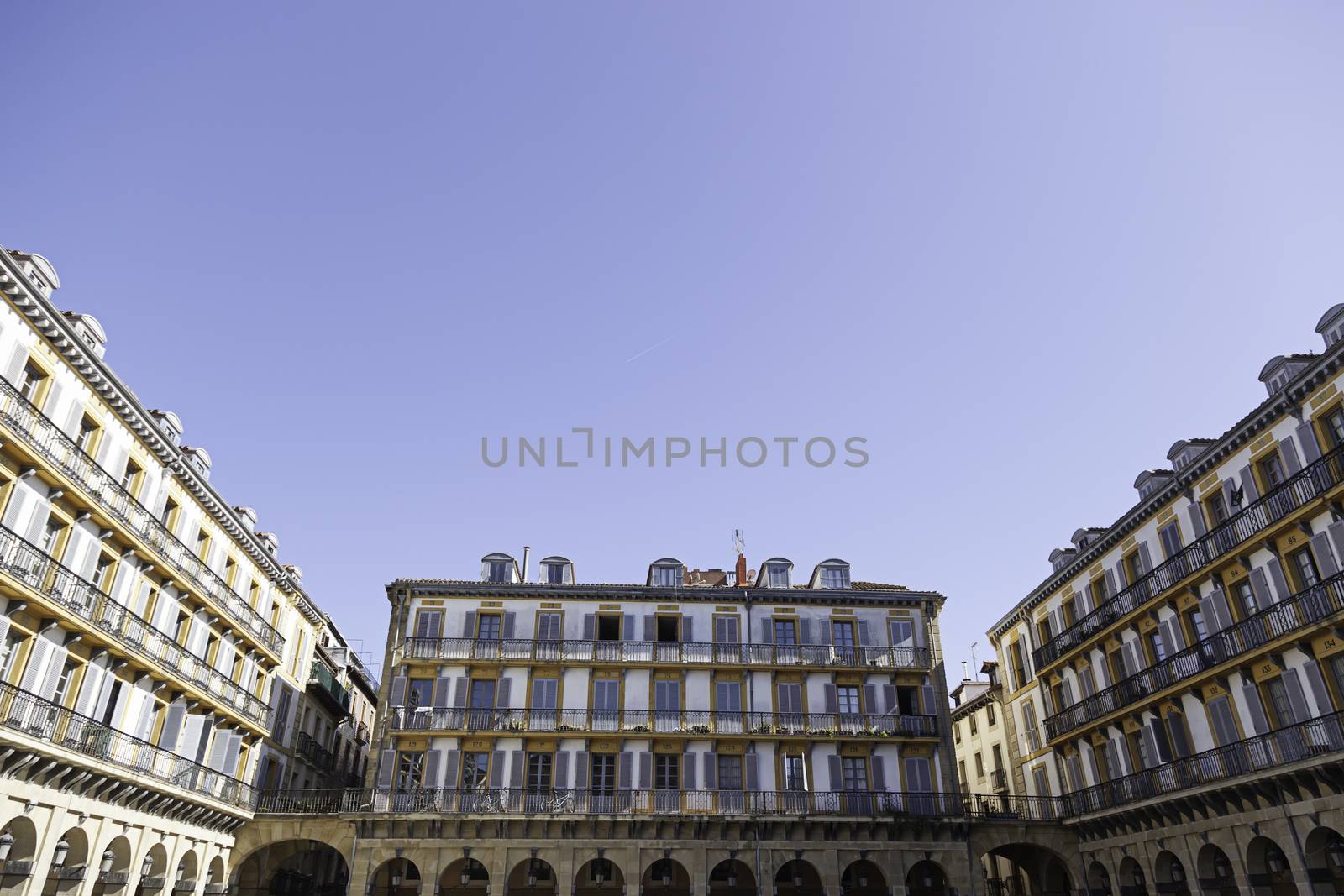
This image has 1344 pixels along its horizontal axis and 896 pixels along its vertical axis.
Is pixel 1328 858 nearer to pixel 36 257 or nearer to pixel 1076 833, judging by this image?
pixel 1076 833

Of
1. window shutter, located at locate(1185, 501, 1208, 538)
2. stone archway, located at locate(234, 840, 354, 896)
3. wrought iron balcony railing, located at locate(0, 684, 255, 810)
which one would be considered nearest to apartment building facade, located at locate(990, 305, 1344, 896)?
window shutter, located at locate(1185, 501, 1208, 538)

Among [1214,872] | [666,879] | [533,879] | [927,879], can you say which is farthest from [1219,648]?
[533,879]

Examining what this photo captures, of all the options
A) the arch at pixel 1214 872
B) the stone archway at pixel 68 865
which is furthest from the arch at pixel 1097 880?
the stone archway at pixel 68 865

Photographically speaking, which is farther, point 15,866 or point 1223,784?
point 1223,784

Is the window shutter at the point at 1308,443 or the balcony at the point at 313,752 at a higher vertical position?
the window shutter at the point at 1308,443

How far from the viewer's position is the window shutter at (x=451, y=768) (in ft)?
122

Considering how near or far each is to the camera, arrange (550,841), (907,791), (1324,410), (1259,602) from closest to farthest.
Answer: (1324,410)
(1259,602)
(550,841)
(907,791)

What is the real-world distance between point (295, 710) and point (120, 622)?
1665cm

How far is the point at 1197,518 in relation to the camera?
31781 millimetres

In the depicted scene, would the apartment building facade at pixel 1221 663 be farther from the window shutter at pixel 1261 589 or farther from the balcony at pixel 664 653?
the balcony at pixel 664 653

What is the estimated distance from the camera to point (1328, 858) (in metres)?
26.2

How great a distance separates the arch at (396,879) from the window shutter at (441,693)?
614 centimetres

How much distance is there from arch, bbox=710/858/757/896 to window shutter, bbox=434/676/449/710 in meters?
13.1

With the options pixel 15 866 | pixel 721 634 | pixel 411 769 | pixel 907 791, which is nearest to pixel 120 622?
pixel 15 866
